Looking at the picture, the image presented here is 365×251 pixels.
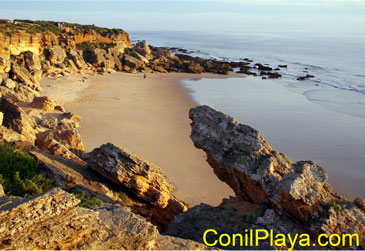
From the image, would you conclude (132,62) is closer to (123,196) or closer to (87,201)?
(123,196)

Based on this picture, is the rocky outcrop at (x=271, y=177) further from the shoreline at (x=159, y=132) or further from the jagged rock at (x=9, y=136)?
the jagged rock at (x=9, y=136)

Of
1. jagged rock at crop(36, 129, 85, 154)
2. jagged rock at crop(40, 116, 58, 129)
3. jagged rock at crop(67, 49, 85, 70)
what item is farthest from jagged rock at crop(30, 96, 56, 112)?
jagged rock at crop(67, 49, 85, 70)

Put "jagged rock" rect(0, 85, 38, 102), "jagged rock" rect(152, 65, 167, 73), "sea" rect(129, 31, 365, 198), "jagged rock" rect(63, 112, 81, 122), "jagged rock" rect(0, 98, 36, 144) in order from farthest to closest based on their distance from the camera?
1. "jagged rock" rect(152, 65, 167, 73)
2. "jagged rock" rect(0, 85, 38, 102)
3. "jagged rock" rect(63, 112, 81, 122)
4. "sea" rect(129, 31, 365, 198)
5. "jagged rock" rect(0, 98, 36, 144)

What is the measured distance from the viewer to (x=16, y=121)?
12.9 metres

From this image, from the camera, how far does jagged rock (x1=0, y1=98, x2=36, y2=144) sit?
41.3 feet

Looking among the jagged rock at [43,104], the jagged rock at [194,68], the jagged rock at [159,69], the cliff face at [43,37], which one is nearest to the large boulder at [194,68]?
the jagged rock at [194,68]

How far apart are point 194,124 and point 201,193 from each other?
4.11m

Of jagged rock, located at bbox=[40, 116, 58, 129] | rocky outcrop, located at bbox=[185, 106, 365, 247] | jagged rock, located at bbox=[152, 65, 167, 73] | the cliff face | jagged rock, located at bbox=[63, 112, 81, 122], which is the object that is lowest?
jagged rock, located at bbox=[63, 112, 81, 122]

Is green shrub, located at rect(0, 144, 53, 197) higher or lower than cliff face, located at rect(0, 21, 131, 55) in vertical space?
lower

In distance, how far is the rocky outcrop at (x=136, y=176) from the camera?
29.1 feet

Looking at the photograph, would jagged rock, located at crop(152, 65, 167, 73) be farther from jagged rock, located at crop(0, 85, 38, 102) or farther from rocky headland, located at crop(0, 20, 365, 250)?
rocky headland, located at crop(0, 20, 365, 250)

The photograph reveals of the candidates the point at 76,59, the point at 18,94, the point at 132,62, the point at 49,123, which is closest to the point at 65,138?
the point at 49,123

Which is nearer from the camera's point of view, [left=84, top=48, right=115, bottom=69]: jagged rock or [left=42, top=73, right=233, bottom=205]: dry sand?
[left=42, top=73, right=233, bottom=205]: dry sand

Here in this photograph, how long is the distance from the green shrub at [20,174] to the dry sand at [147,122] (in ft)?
18.6
